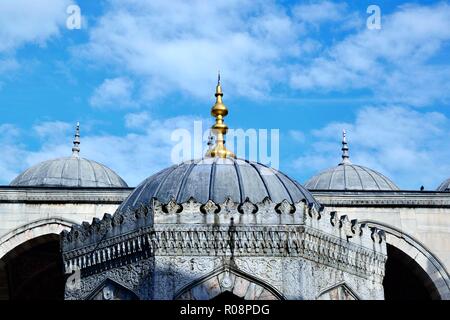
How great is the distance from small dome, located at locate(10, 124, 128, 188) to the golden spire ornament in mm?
9694

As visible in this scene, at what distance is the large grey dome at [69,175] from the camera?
64.6 feet

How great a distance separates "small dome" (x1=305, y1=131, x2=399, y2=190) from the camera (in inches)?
771

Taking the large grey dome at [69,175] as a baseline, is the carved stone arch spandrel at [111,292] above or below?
below

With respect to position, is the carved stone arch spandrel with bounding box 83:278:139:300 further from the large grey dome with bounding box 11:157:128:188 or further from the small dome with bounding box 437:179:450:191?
the small dome with bounding box 437:179:450:191

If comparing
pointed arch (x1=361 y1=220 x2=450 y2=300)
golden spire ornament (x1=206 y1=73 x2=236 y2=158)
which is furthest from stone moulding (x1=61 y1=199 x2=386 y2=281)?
pointed arch (x1=361 y1=220 x2=450 y2=300)

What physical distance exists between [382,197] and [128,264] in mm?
10219

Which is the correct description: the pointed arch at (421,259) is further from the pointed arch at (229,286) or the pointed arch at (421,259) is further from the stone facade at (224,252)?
the pointed arch at (229,286)

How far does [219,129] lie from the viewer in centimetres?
984

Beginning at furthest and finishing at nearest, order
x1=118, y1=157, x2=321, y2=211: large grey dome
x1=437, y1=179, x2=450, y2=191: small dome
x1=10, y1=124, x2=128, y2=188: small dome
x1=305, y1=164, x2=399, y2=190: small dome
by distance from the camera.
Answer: x1=437, y1=179, x2=450, y2=191: small dome < x1=10, y1=124, x2=128, y2=188: small dome < x1=305, y1=164, x2=399, y2=190: small dome < x1=118, y1=157, x2=321, y2=211: large grey dome

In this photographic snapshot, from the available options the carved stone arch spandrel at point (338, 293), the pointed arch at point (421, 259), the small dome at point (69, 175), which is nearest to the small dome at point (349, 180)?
the pointed arch at point (421, 259)

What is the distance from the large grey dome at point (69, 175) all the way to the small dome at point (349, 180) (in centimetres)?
430

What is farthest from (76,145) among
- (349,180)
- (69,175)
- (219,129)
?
(219,129)
